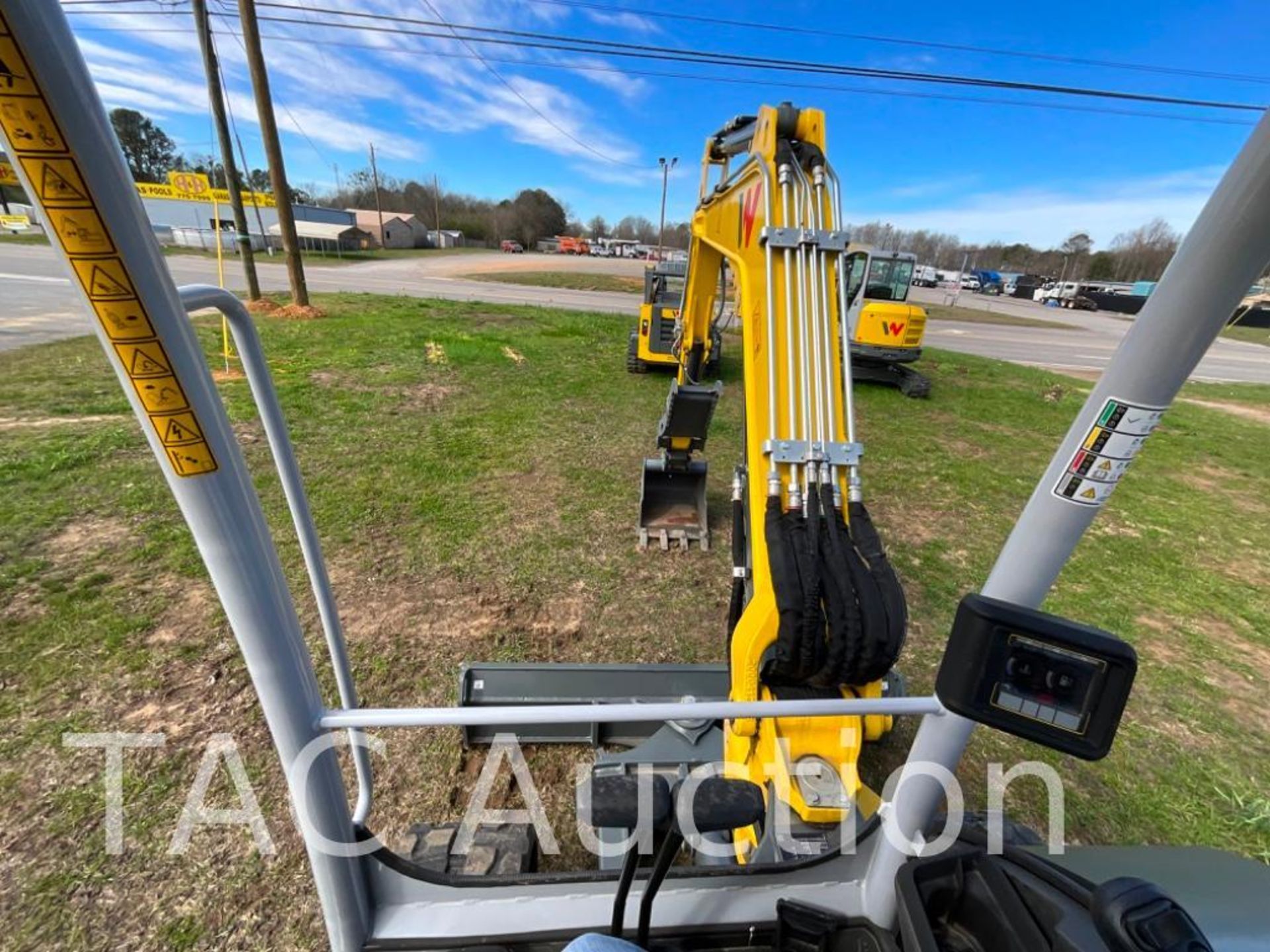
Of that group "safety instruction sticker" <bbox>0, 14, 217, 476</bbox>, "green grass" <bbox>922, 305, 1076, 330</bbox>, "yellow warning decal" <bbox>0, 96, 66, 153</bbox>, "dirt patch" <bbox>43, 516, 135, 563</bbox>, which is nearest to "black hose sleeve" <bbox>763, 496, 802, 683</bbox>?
"safety instruction sticker" <bbox>0, 14, 217, 476</bbox>

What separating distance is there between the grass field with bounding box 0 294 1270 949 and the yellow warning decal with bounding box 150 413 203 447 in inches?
76.6

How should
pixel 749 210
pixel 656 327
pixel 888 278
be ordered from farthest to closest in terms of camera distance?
pixel 888 278
pixel 656 327
pixel 749 210

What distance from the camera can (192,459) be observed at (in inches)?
32.0

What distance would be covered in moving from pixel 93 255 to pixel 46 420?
7257 mm

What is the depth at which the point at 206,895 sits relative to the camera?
76.9 inches

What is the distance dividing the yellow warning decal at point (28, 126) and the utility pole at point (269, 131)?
41.6ft

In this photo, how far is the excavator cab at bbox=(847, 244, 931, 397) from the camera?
372 inches

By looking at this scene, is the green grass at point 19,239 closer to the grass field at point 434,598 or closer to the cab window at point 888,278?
the grass field at point 434,598

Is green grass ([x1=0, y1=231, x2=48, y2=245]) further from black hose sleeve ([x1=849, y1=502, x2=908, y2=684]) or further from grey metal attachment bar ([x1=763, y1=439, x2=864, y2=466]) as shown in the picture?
black hose sleeve ([x1=849, y1=502, x2=908, y2=684])

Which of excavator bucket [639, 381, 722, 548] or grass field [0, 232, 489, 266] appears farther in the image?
grass field [0, 232, 489, 266]

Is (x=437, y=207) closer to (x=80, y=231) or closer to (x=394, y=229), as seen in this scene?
(x=394, y=229)

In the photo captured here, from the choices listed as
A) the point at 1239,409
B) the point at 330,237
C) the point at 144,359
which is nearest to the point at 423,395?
the point at 144,359

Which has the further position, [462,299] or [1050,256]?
[1050,256]

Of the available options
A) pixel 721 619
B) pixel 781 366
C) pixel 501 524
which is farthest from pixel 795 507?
pixel 501 524
